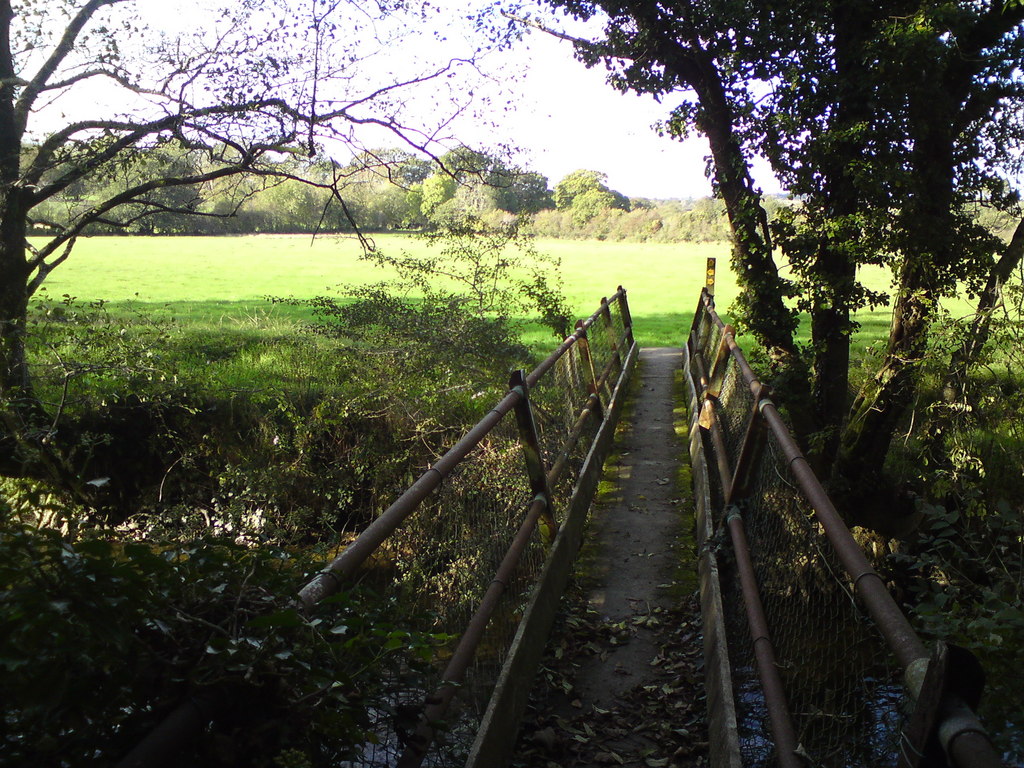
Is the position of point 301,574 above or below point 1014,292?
below

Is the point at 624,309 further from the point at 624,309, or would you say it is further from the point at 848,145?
the point at 848,145

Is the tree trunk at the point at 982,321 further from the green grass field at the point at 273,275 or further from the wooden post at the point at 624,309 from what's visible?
the green grass field at the point at 273,275

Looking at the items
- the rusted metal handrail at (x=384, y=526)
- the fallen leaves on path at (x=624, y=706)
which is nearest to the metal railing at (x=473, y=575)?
the rusted metal handrail at (x=384, y=526)

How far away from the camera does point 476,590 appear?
421cm

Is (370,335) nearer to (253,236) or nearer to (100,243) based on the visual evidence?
(253,236)

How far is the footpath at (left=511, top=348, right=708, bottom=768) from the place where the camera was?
403 cm

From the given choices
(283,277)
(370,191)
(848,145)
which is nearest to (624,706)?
(848,145)

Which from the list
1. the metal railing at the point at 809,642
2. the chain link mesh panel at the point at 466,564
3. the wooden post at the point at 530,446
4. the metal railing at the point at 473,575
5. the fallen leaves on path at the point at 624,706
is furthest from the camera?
the wooden post at the point at 530,446

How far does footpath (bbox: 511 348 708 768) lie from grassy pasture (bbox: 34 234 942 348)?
8.05 meters

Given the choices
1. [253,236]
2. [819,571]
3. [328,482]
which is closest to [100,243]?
[253,236]

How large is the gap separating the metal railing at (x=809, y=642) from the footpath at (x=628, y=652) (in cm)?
33

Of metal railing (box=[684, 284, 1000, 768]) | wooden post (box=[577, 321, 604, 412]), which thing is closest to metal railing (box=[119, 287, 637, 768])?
metal railing (box=[684, 284, 1000, 768])

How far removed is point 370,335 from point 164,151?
12.0 feet

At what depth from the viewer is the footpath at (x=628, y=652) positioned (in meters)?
4.03
